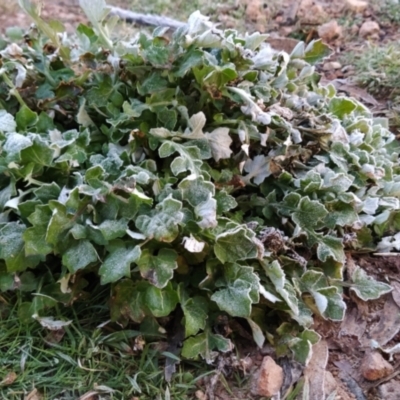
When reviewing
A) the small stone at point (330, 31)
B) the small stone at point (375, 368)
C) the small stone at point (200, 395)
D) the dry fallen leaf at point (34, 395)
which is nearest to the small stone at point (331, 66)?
the small stone at point (330, 31)

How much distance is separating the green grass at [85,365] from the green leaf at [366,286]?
59cm

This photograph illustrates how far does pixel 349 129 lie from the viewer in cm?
221

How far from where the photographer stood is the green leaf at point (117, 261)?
153cm

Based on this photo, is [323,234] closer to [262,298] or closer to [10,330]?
[262,298]

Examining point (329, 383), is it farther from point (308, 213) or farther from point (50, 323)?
point (50, 323)

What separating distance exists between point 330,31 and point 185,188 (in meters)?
2.26

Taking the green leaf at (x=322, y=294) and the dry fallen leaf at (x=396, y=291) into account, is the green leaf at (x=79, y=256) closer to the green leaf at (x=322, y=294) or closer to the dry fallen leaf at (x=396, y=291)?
the green leaf at (x=322, y=294)

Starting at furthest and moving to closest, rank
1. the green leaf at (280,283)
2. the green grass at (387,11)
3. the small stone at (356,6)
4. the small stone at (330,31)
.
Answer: the small stone at (356,6) < the green grass at (387,11) < the small stone at (330,31) < the green leaf at (280,283)

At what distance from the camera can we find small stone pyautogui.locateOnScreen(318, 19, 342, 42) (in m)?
3.47

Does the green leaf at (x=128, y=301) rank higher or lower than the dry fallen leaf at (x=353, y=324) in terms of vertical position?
higher

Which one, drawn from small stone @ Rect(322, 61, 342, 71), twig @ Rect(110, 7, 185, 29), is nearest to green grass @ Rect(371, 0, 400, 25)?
small stone @ Rect(322, 61, 342, 71)

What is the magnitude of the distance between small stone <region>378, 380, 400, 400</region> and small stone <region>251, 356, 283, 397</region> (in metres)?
0.30

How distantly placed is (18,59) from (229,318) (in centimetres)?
123

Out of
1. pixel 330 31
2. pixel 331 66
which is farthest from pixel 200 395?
pixel 330 31
